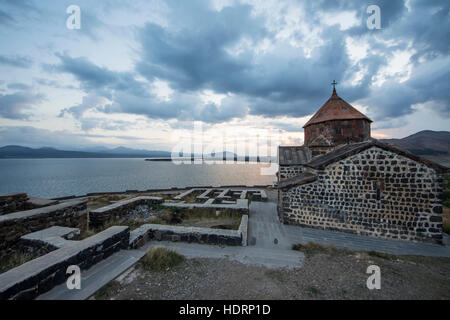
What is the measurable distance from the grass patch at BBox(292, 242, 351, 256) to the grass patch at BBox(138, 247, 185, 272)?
3853 mm

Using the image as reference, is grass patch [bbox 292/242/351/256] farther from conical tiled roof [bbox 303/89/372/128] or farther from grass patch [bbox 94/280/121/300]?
conical tiled roof [bbox 303/89/372/128]

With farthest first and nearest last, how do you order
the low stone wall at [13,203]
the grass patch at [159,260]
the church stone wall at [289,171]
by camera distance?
the church stone wall at [289,171], the low stone wall at [13,203], the grass patch at [159,260]

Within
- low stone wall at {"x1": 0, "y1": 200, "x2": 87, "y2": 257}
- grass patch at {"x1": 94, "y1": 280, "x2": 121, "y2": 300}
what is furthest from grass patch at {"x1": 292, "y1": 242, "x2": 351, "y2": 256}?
low stone wall at {"x1": 0, "y1": 200, "x2": 87, "y2": 257}

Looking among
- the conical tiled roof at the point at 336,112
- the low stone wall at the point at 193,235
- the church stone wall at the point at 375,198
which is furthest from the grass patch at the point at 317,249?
the conical tiled roof at the point at 336,112

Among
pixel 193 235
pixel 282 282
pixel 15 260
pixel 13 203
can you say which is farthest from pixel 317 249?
pixel 13 203

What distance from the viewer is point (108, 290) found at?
11.0 ft

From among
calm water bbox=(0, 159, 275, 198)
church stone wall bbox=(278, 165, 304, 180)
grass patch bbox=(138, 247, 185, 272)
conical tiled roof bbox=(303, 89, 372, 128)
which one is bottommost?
calm water bbox=(0, 159, 275, 198)

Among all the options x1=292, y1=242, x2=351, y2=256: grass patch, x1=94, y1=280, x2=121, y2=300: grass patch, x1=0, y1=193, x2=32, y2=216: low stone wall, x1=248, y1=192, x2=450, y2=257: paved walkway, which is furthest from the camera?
x1=0, y1=193, x2=32, y2=216: low stone wall

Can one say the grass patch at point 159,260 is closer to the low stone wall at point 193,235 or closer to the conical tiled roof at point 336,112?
the low stone wall at point 193,235

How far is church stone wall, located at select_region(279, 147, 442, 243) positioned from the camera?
690 cm

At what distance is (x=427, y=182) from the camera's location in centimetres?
692

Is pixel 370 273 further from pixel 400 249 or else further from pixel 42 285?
pixel 42 285

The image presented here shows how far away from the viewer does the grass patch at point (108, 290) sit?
321 cm

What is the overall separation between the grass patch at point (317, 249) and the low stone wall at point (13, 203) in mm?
10969
